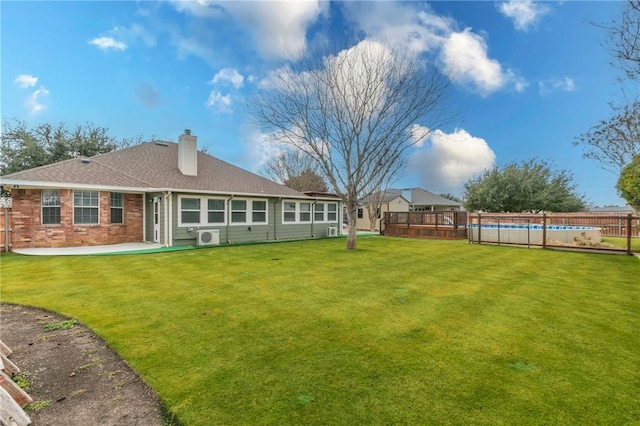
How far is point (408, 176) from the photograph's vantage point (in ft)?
76.6

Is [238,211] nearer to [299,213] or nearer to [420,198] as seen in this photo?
[299,213]

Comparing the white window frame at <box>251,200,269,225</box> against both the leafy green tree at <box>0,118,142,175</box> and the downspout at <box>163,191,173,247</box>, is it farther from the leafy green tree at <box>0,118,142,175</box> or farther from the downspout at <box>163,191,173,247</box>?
the leafy green tree at <box>0,118,142,175</box>

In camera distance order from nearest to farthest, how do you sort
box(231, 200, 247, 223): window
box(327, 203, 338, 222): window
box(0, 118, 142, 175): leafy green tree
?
box(231, 200, 247, 223): window → box(327, 203, 338, 222): window → box(0, 118, 142, 175): leafy green tree

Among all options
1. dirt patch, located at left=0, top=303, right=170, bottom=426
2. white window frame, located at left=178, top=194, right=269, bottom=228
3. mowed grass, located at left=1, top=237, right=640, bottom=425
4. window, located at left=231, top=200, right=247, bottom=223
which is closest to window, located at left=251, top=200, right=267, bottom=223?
white window frame, located at left=178, top=194, right=269, bottom=228

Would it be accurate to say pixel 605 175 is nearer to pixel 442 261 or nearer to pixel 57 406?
pixel 442 261

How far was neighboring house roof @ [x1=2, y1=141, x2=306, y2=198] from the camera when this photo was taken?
11383 millimetres

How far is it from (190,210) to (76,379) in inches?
428

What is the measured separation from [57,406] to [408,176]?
23.0 m

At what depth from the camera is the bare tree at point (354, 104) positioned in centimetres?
1259

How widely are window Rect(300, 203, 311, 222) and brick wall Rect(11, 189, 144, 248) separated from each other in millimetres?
8040

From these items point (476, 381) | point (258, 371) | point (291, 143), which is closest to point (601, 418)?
point (476, 381)

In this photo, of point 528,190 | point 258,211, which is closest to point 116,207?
point 258,211

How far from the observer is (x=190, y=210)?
13.1m

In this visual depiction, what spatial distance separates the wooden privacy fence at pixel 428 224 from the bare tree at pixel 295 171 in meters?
14.1
